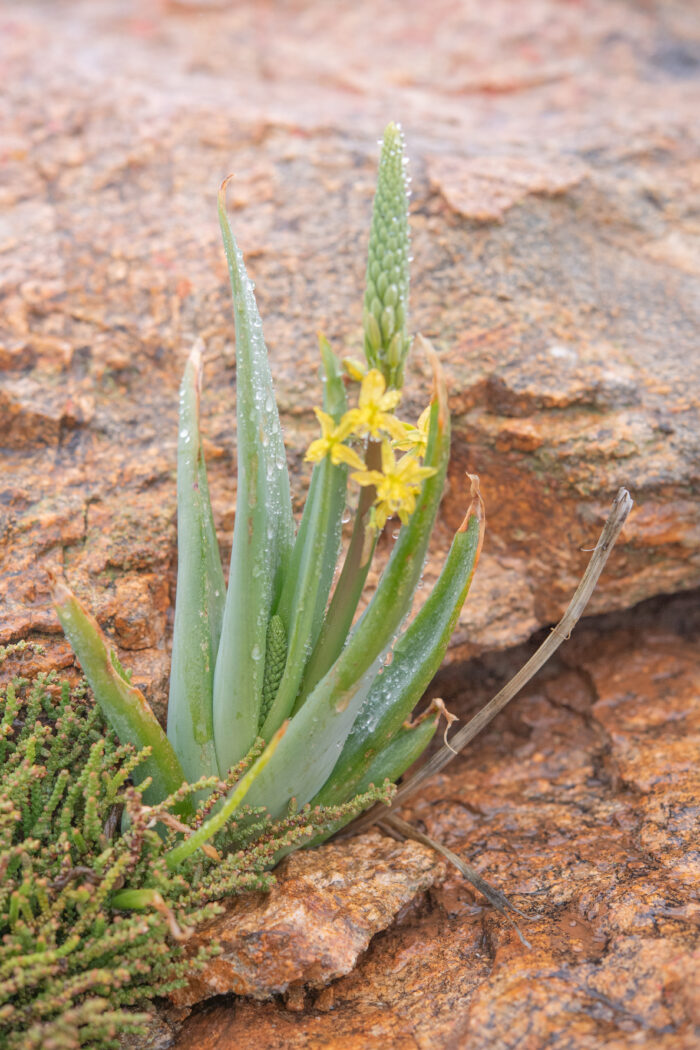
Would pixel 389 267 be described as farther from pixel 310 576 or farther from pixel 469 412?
pixel 469 412

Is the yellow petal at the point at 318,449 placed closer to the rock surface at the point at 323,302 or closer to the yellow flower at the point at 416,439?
the yellow flower at the point at 416,439

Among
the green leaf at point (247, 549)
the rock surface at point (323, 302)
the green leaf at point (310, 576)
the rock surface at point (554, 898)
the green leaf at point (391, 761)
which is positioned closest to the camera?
the rock surface at point (554, 898)

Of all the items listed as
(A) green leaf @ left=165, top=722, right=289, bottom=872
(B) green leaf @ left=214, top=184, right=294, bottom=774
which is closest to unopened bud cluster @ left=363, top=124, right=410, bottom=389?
(B) green leaf @ left=214, top=184, right=294, bottom=774

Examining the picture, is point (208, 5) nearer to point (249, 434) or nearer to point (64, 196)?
point (64, 196)

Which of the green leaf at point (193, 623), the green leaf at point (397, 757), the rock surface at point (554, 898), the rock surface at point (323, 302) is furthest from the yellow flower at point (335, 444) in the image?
the rock surface at point (554, 898)

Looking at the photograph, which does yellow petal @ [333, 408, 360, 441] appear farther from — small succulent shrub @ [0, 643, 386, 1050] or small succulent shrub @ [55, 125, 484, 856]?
small succulent shrub @ [0, 643, 386, 1050]

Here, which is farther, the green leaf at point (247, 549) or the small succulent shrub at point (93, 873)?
the green leaf at point (247, 549)
